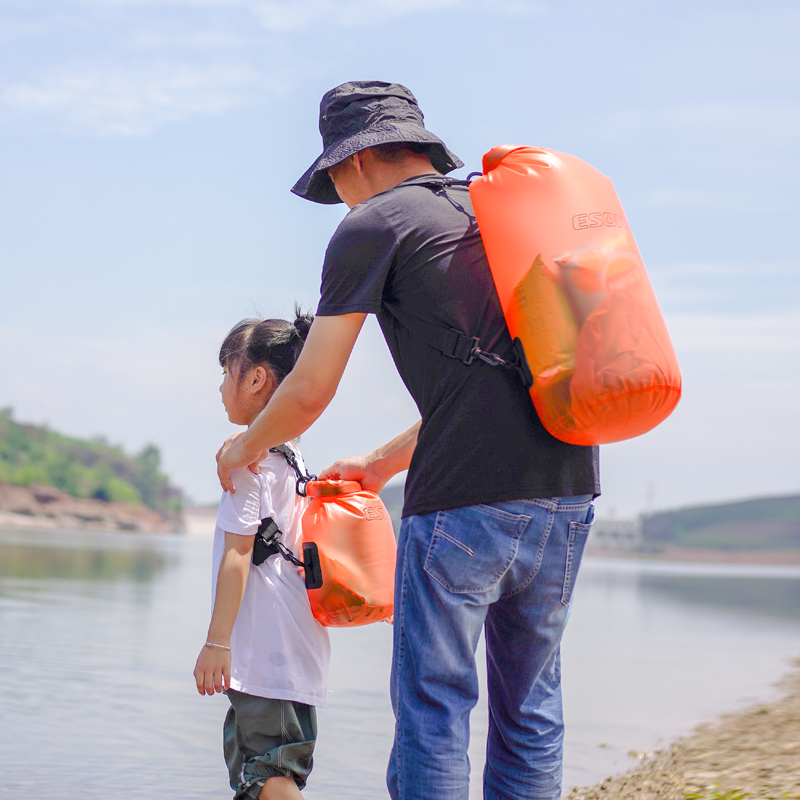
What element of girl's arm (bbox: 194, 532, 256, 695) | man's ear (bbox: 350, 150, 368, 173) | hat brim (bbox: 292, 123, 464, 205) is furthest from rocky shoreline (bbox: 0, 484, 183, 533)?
man's ear (bbox: 350, 150, 368, 173)

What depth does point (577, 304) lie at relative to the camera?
1.85 metres

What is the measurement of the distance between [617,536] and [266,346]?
77654mm

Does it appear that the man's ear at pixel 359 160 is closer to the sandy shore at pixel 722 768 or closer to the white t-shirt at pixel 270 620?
the white t-shirt at pixel 270 620

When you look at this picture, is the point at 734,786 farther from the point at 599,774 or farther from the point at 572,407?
the point at 572,407

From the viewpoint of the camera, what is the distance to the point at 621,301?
186 cm

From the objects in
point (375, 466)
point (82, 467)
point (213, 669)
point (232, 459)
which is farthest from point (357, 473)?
point (82, 467)

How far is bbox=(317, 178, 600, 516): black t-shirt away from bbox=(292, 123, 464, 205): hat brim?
176 mm

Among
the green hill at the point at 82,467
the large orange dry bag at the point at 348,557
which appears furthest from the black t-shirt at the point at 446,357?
the green hill at the point at 82,467

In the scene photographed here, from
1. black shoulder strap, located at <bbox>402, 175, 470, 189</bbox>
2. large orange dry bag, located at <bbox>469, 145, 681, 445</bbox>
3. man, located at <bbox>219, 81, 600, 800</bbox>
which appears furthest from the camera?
black shoulder strap, located at <bbox>402, 175, 470, 189</bbox>

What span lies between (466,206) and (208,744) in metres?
3.36

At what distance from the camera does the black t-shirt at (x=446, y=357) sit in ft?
6.39

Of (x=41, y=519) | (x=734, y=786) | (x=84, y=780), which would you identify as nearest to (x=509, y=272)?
(x=734, y=786)

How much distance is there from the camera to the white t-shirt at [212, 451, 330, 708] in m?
2.52

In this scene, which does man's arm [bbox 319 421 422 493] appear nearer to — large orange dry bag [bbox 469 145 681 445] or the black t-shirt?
the black t-shirt
